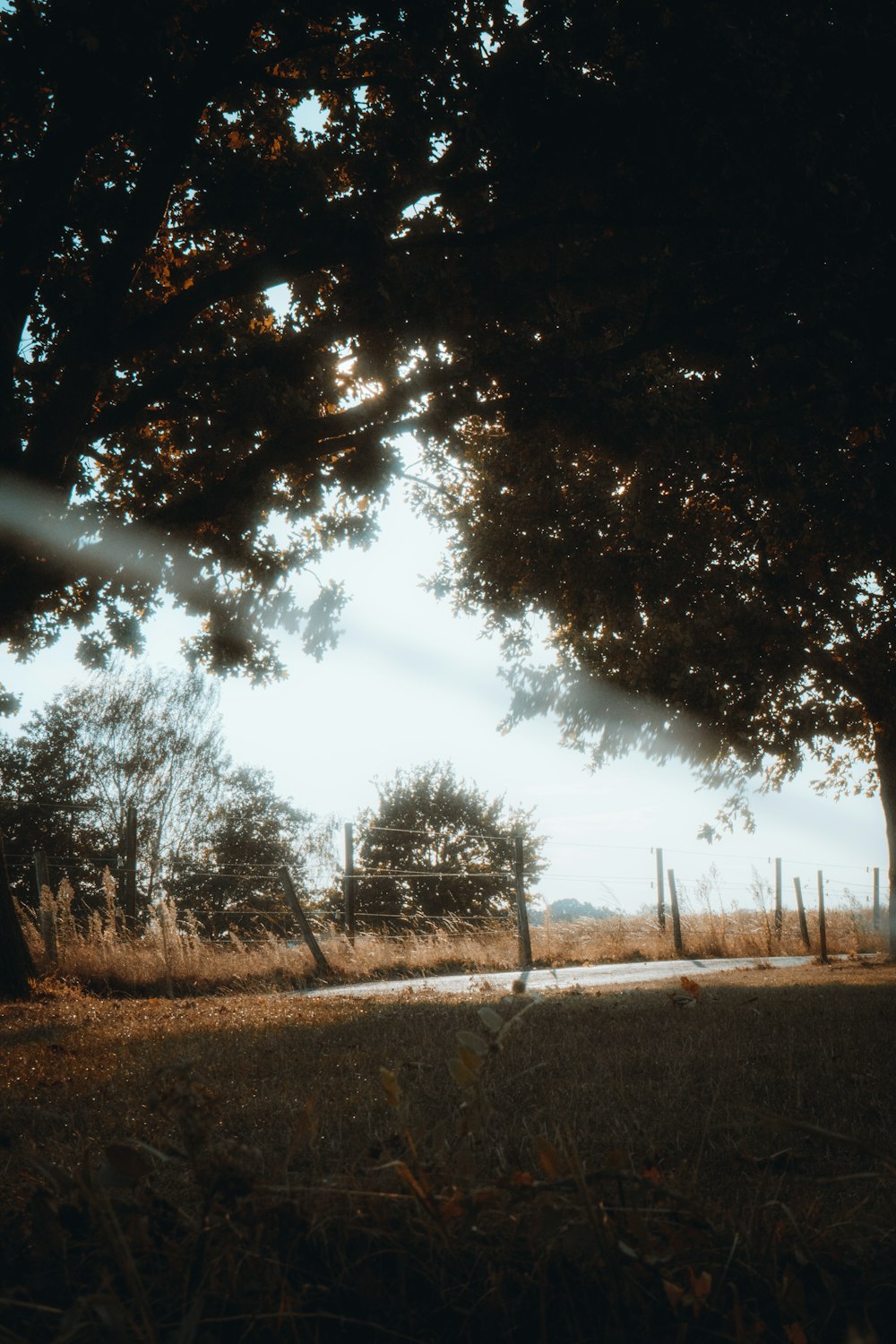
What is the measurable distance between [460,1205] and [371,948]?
1441cm

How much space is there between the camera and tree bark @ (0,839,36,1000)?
834 centimetres

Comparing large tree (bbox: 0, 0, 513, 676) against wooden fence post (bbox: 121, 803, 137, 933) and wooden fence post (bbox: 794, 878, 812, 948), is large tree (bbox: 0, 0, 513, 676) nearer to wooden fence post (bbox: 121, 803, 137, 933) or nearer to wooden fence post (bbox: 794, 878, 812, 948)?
wooden fence post (bbox: 121, 803, 137, 933)

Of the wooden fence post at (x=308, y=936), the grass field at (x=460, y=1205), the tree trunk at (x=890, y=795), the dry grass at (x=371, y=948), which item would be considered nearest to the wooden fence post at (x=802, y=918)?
the dry grass at (x=371, y=948)

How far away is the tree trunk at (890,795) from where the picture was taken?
565 inches

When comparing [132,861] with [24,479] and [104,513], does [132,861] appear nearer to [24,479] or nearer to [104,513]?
[104,513]

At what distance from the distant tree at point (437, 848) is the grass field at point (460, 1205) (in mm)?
40098

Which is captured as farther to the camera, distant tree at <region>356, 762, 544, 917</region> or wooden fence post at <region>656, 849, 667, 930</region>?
distant tree at <region>356, 762, 544, 917</region>

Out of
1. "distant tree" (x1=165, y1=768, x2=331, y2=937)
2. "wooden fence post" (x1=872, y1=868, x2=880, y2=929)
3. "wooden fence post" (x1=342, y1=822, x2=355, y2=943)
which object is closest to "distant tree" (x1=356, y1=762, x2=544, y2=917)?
"distant tree" (x1=165, y1=768, x2=331, y2=937)

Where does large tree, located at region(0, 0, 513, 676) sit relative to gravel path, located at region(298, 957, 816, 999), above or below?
above

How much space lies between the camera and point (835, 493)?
7496 mm

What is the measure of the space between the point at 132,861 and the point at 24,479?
8.92m

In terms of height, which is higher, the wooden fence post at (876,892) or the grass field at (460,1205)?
the grass field at (460,1205)

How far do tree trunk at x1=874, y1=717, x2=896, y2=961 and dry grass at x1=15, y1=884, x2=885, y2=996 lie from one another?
16.2 feet

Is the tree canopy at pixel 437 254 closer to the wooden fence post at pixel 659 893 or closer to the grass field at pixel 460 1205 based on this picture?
the grass field at pixel 460 1205
